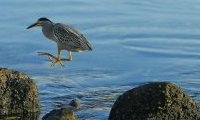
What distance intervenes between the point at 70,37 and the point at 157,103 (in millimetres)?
3383

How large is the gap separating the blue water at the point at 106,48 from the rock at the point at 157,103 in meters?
2.10

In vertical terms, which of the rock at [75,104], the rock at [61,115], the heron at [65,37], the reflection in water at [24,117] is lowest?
the reflection in water at [24,117]

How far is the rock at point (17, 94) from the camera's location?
1535 cm

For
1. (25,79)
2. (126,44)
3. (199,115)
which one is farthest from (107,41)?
(199,115)

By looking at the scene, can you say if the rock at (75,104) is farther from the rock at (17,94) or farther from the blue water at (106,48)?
the rock at (17,94)

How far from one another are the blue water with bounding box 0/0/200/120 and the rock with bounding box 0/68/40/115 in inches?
16.5

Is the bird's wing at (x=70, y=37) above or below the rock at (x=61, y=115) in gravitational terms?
above

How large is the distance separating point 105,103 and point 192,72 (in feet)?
11.6

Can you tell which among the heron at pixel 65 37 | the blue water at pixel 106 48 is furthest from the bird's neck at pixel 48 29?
the blue water at pixel 106 48

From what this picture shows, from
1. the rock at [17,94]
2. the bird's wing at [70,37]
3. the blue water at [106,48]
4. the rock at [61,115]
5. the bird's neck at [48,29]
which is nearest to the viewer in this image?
the rock at [61,115]

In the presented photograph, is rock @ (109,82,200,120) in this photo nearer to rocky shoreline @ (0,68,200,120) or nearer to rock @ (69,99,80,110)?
rocky shoreline @ (0,68,200,120)

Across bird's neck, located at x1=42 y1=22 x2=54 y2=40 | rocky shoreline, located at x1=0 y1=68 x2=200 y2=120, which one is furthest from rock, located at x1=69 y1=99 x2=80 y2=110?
rocky shoreline, located at x1=0 y1=68 x2=200 y2=120

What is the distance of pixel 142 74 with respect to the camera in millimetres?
19125

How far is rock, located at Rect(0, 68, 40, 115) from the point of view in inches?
604
